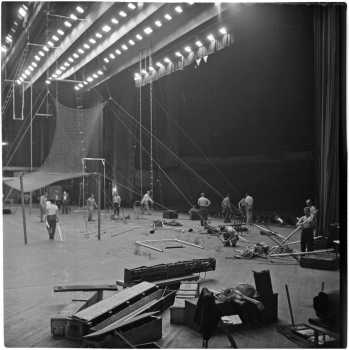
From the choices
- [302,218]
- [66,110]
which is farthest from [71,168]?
[302,218]

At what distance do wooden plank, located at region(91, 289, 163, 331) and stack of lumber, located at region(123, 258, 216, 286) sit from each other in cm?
61

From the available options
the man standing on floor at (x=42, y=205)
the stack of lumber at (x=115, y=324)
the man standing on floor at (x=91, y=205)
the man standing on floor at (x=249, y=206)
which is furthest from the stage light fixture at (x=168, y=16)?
the man standing on floor at (x=42, y=205)

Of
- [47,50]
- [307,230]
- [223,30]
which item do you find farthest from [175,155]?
[47,50]

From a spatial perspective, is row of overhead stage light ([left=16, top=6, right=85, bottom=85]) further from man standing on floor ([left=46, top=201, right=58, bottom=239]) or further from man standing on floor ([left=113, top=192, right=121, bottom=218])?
man standing on floor ([left=46, top=201, right=58, bottom=239])

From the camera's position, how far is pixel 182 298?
5.08 m

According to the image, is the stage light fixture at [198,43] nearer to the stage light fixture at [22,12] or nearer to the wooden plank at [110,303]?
the stage light fixture at [22,12]

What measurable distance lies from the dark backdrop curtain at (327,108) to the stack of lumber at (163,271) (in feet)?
7.18

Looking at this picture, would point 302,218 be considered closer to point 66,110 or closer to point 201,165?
point 201,165

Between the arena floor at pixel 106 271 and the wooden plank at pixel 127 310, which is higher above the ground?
the wooden plank at pixel 127 310

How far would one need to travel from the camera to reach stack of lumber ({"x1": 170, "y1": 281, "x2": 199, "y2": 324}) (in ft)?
15.4

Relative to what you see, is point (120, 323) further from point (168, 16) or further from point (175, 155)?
point (175, 155)

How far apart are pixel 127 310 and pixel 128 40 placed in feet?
14.5

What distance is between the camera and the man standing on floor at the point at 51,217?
9820mm

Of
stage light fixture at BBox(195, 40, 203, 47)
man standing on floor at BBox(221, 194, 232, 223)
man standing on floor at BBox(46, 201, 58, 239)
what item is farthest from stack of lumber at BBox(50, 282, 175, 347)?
man standing on floor at BBox(46, 201, 58, 239)
